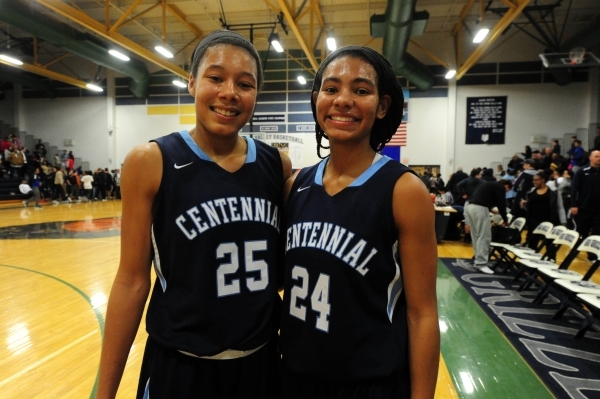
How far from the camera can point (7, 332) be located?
11.6ft

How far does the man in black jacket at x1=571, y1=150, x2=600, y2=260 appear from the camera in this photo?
618 cm

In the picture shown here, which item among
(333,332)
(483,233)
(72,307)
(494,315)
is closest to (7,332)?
(72,307)

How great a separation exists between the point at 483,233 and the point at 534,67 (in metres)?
12.3

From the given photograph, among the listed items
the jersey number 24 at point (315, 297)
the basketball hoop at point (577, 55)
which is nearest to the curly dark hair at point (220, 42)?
the jersey number 24 at point (315, 297)

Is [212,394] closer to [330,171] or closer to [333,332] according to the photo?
[333,332]

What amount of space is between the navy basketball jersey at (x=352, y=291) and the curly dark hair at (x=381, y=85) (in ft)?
0.77

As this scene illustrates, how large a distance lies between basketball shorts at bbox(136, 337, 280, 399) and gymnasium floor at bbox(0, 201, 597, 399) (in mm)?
1785

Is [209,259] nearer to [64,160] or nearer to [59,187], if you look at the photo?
[59,187]

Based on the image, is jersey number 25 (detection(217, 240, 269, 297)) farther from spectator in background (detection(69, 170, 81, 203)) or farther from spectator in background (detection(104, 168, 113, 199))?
spectator in background (detection(104, 168, 113, 199))

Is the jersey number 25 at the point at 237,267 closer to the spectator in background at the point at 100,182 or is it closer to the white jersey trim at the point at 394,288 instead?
the white jersey trim at the point at 394,288

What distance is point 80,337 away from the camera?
3.46 meters

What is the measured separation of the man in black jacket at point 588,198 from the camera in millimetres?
6184

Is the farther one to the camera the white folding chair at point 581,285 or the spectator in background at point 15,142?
the spectator in background at point 15,142

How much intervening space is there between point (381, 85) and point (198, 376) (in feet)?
3.34
